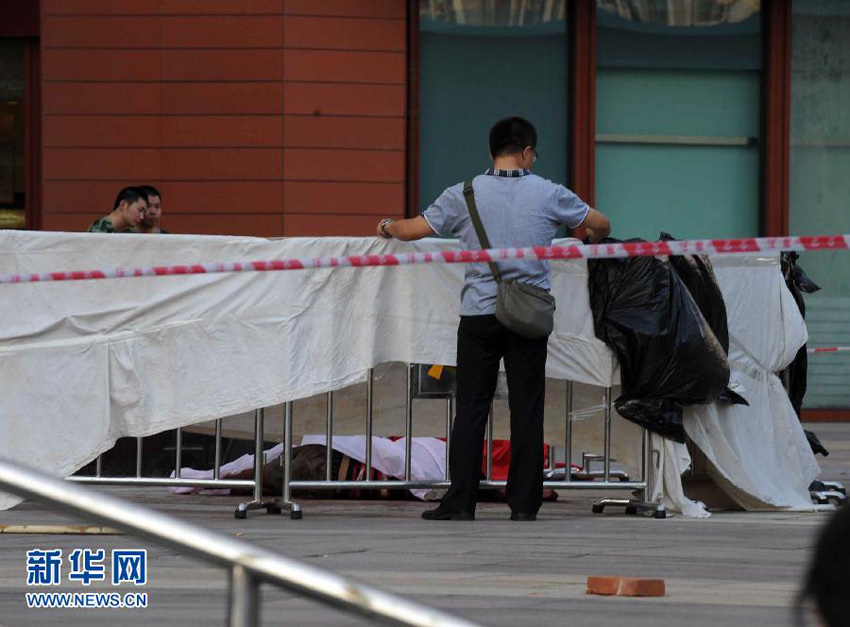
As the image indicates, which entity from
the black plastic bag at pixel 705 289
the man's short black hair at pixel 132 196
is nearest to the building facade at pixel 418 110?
the man's short black hair at pixel 132 196

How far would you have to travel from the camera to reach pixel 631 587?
16.6 ft

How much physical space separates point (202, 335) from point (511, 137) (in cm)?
171

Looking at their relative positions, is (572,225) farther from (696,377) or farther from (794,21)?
(794,21)

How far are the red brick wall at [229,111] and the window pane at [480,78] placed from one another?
45 centimetres

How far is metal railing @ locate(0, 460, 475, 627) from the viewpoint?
1.70m

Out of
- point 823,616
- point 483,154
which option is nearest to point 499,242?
point 823,616

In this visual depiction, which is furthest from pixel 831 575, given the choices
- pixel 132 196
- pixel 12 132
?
pixel 12 132

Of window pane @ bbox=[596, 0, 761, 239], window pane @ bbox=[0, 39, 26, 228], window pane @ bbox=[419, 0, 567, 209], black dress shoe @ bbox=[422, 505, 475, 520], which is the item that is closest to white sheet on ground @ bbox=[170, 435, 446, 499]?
black dress shoe @ bbox=[422, 505, 475, 520]

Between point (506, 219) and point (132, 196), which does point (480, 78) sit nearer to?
point (132, 196)

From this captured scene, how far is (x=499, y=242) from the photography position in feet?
24.8

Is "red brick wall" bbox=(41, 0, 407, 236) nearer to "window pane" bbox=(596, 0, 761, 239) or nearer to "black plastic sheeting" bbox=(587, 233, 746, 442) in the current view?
"window pane" bbox=(596, 0, 761, 239)

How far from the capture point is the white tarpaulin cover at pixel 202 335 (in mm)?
7582

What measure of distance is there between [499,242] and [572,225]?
0.37 meters

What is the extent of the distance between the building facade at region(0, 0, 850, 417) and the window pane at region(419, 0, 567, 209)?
0.06 feet
